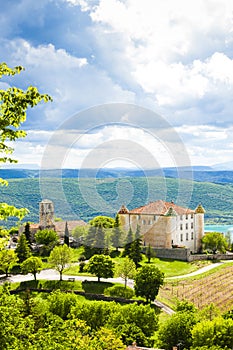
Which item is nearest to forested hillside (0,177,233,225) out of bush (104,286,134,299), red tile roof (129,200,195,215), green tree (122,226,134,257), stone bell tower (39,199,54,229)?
red tile roof (129,200,195,215)

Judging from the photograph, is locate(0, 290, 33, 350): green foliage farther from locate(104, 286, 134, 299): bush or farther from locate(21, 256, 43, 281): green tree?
locate(21, 256, 43, 281): green tree

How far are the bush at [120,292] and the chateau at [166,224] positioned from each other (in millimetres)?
18389

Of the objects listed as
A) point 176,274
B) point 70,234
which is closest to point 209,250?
point 176,274

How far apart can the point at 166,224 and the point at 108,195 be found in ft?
116

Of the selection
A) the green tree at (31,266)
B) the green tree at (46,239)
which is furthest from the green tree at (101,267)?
the green tree at (46,239)

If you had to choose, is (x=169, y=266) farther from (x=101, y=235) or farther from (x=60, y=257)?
(x=60, y=257)

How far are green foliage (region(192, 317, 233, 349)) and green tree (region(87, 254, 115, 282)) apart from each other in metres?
19.5

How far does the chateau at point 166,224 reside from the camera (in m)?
55.7

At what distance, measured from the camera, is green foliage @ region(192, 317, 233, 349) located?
20250 millimetres

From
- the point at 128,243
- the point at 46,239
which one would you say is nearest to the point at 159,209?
the point at 128,243

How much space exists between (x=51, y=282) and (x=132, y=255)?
34.5ft

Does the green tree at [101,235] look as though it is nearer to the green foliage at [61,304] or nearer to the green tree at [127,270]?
the green tree at [127,270]

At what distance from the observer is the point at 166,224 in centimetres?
5550

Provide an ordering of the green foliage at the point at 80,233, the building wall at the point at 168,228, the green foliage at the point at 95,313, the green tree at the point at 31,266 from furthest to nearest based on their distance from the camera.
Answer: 1. the green foliage at the point at 80,233
2. the building wall at the point at 168,228
3. the green tree at the point at 31,266
4. the green foliage at the point at 95,313
